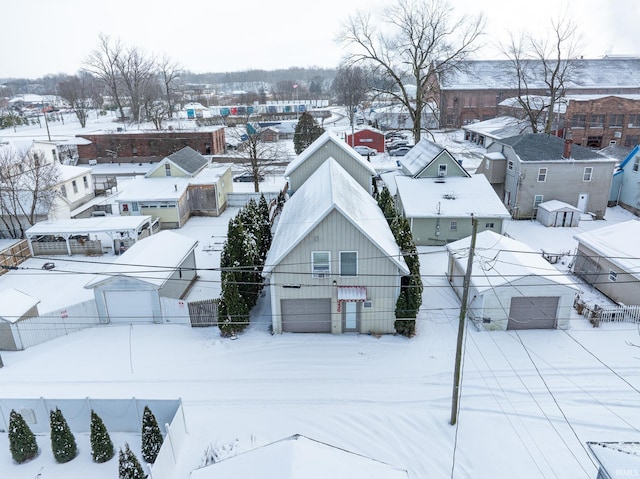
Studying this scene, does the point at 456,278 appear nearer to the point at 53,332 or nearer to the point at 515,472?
the point at 515,472

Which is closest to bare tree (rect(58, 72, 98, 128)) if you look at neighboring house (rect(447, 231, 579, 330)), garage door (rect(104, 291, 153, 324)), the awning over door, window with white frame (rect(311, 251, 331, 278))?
garage door (rect(104, 291, 153, 324))

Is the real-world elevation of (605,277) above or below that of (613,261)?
below

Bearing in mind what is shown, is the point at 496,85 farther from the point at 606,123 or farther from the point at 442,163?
the point at 442,163

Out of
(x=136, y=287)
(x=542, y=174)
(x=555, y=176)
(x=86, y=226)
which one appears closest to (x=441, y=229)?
(x=542, y=174)

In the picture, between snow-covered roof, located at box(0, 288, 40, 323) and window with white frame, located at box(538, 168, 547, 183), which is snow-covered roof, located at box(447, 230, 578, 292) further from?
snow-covered roof, located at box(0, 288, 40, 323)

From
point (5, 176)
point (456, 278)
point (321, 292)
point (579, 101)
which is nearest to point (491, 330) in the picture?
point (456, 278)
